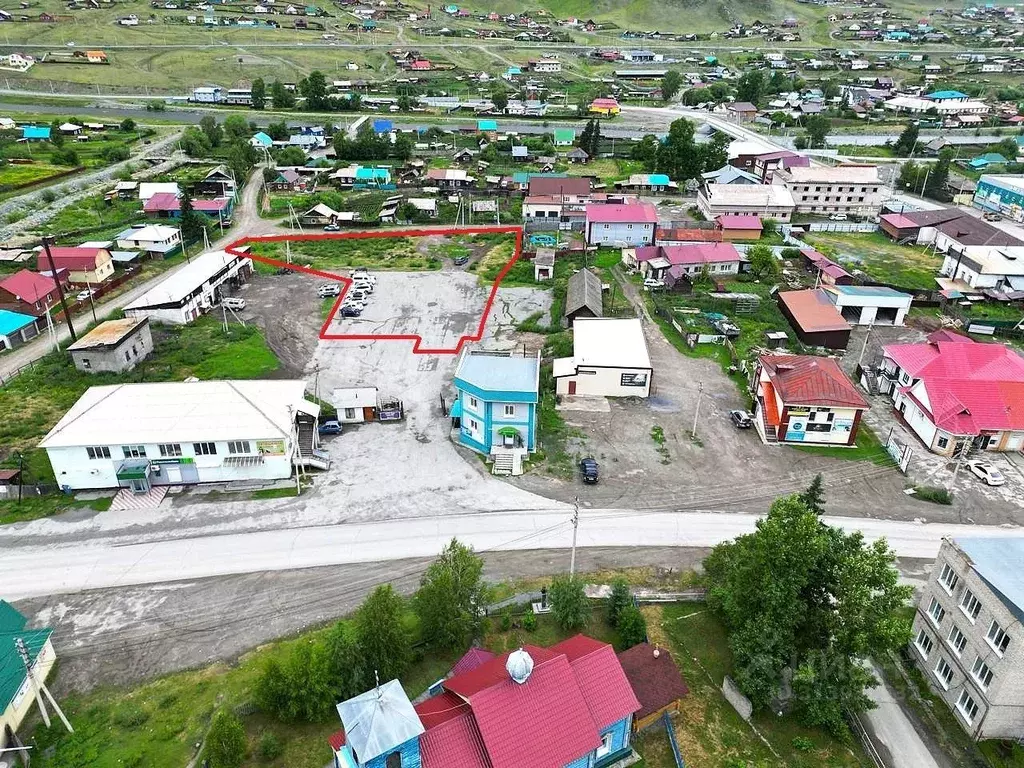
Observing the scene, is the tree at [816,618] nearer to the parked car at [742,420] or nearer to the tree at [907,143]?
the parked car at [742,420]

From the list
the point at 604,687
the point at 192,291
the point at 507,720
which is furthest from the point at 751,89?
the point at 507,720

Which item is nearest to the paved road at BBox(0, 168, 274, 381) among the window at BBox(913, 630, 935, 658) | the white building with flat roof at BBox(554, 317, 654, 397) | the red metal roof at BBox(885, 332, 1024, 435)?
the white building with flat roof at BBox(554, 317, 654, 397)

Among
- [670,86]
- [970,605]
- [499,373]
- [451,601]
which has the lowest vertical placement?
[451,601]

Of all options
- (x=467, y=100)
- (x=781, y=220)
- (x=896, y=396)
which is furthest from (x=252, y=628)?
(x=467, y=100)

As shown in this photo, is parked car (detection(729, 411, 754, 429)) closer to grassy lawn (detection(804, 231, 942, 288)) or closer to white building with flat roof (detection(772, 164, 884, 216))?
grassy lawn (detection(804, 231, 942, 288))

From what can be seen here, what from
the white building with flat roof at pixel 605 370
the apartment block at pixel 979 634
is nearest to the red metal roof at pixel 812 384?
the white building with flat roof at pixel 605 370

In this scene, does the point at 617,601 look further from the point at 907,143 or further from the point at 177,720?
the point at 907,143
